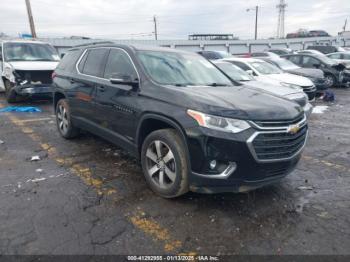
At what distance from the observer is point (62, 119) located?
5934 millimetres

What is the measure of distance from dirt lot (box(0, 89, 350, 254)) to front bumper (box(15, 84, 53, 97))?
431 centimetres

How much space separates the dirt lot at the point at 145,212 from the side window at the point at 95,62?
1.41m

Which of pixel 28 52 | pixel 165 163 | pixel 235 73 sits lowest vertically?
pixel 165 163

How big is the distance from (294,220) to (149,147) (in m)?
1.83

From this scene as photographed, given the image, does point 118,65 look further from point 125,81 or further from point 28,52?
point 28,52

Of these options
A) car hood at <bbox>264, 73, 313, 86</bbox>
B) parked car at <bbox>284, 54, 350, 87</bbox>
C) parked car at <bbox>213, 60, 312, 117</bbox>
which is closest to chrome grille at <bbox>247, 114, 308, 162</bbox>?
parked car at <bbox>213, 60, 312, 117</bbox>

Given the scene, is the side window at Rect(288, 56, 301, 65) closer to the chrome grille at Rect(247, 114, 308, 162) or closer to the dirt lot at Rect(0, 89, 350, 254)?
the dirt lot at Rect(0, 89, 350, 254)

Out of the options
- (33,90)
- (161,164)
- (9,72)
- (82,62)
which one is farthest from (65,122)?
(9,72)

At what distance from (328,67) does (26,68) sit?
13.0 m

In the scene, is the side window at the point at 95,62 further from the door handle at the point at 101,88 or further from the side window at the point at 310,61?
the side window at the point at 310,61

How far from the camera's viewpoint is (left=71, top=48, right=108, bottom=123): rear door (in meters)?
4.65

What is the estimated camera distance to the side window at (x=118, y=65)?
3.99 m

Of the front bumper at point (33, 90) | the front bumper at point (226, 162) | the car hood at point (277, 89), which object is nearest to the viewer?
the front bumper at point (226, 162)

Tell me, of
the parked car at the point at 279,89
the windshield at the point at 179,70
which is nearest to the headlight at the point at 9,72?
the parked car at the point at 279,89
